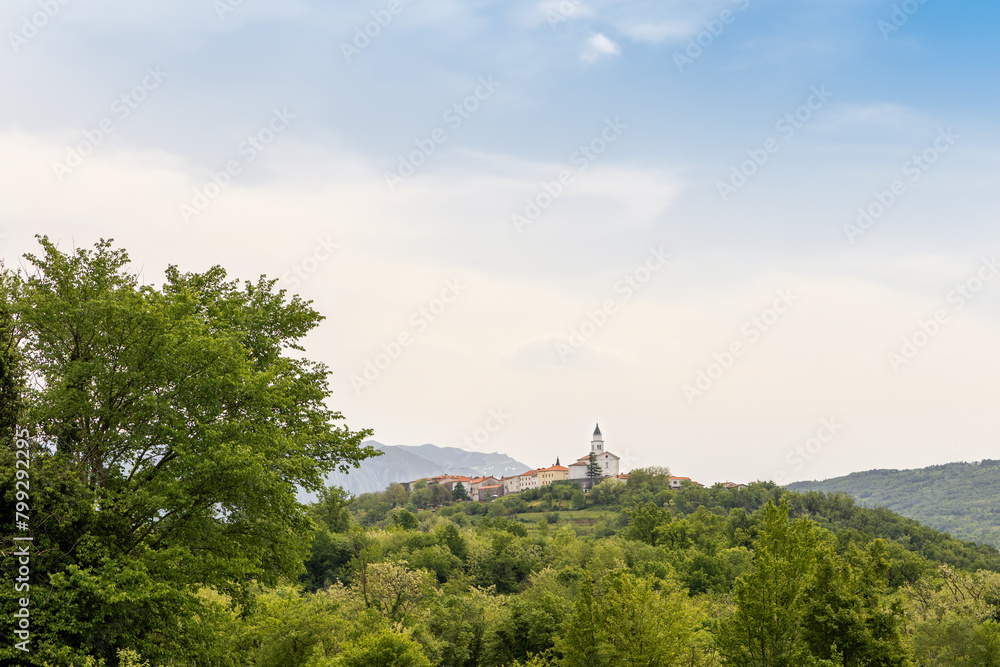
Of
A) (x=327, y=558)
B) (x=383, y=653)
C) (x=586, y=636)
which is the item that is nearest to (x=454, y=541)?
(x=327, y=558)

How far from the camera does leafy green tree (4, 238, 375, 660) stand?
19.2 metres

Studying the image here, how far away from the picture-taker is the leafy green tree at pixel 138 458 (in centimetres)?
1922

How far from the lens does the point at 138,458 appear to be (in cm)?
2161

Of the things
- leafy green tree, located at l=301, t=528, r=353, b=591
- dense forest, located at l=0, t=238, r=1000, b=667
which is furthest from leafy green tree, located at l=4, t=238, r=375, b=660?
leafy green tree, located at l=301, t=528, r=353, b=591

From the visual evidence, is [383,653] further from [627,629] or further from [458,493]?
[458,493]

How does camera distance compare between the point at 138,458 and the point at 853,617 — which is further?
the point at 853,617

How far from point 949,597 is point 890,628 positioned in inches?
1178

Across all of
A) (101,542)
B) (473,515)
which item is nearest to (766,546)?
(101,542)

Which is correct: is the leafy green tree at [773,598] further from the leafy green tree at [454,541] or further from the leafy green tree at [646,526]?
the leafy green tree at [646,526]

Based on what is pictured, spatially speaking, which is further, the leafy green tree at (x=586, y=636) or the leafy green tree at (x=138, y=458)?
the leafy green tree at (x=586, y=636)

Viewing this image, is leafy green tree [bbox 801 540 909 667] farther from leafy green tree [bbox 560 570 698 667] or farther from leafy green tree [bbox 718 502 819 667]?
leafy green tree [bbox 560 570 698 667]

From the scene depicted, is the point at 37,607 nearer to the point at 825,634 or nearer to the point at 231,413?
the point at 231,413

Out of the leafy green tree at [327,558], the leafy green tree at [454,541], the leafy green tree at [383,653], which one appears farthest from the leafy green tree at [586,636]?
the leafy green tree at [327,558]

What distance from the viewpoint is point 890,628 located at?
26141mm
